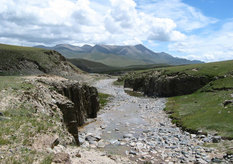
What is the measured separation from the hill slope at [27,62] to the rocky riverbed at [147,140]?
65.9 m

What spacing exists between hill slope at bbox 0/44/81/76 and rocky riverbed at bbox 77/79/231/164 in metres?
65.9

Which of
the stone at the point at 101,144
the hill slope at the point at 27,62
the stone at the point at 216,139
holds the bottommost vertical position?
the stone at the point at 101,144

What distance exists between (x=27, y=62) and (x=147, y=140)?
89251 mm

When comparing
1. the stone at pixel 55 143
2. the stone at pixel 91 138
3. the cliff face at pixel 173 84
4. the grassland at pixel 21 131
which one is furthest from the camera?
the cliff face at pixel 173 84

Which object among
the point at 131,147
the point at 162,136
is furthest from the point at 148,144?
the point at 162,136

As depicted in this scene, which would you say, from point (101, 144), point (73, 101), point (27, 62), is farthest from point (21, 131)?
point (27, 62)

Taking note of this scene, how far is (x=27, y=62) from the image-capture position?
96.9 metres

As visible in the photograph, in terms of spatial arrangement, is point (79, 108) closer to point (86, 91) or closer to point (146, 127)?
point (86, 91)

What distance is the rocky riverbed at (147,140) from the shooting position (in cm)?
1894

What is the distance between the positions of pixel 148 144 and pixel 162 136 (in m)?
3.68

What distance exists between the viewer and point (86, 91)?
121 feet

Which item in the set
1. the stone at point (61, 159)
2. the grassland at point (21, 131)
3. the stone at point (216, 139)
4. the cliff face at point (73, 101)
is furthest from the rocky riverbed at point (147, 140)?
the stone at point (61, 159)

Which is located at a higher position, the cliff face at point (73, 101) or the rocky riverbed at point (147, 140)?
the cliff face at point (73, 101)

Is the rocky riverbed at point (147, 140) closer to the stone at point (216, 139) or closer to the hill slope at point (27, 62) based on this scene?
the stone at point (216, 139)
